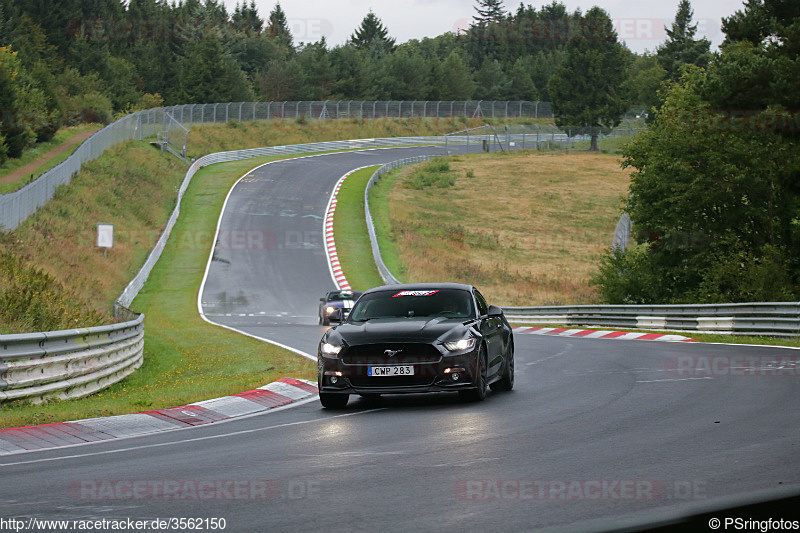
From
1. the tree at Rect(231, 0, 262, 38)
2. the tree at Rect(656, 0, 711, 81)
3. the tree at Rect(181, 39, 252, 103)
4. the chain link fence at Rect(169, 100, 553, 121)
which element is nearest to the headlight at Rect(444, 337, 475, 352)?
the chain link fence at Rect(169, 100, 553, 121)

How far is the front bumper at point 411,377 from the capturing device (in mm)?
12367

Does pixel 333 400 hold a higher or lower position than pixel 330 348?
lower

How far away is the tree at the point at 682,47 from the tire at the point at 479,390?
11555cm

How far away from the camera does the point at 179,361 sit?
73.8 feet

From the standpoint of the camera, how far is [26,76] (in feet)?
245

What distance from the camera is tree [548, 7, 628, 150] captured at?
4291 inches

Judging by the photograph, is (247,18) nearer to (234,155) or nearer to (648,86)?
(648,86)

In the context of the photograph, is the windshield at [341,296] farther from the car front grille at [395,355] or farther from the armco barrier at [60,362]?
the car front grille at [395,355]

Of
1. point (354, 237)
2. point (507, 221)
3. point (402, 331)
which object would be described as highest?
point (402, 331)

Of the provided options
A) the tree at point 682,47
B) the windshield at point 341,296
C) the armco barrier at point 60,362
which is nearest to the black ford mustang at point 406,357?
the armco barrier at point 60,362

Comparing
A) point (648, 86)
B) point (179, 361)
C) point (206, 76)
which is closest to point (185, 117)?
point (206, 76)

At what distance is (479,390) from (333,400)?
1872mm

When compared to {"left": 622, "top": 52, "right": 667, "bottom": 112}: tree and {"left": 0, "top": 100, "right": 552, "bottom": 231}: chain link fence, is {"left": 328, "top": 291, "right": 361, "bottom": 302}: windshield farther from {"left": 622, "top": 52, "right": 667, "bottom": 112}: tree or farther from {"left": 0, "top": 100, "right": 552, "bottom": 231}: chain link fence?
{"left": 622, "top": 52, "right": 667, "bottom": 112}: tree

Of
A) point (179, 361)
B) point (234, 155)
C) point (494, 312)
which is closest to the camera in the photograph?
point (494, 312)
